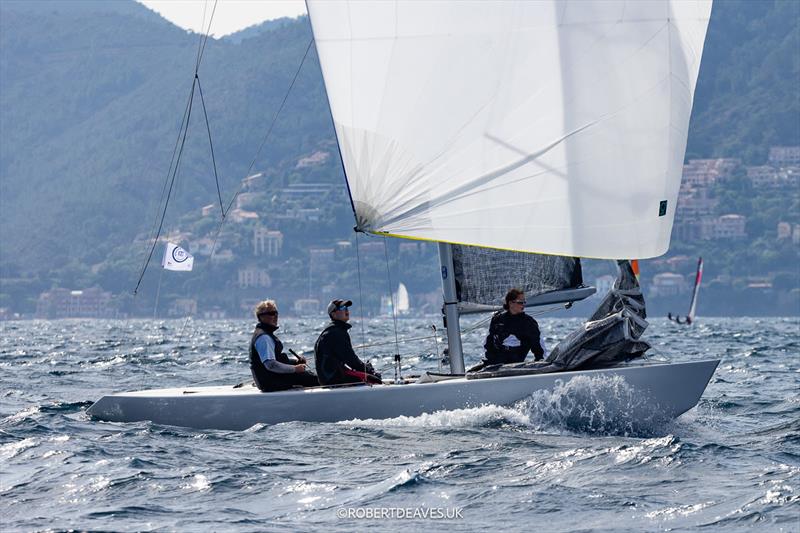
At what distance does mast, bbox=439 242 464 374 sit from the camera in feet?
33.3

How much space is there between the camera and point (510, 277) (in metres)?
10.5

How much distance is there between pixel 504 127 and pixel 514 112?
13cm

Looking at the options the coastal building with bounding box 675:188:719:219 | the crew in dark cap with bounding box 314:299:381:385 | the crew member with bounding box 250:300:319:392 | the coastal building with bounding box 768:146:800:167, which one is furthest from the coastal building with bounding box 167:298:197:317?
the crew in dark cap with bounding box 314:299:381:385

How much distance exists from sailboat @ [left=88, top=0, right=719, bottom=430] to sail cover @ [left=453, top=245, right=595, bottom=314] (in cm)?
22

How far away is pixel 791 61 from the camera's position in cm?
17512

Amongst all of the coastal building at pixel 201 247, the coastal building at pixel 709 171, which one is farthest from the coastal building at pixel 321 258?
the coastal building at pixel 709 171

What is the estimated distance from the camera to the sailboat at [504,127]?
32.6ft

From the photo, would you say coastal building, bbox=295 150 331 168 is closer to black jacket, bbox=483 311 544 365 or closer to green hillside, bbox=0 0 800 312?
green hillside, bbox=0 0 800 312

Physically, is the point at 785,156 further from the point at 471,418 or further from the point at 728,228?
the point at 471,418

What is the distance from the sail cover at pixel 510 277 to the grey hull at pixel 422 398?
3.05 ft

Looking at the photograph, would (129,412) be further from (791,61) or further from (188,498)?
(791,61)

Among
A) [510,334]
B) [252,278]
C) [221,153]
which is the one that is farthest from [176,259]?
[221,153]

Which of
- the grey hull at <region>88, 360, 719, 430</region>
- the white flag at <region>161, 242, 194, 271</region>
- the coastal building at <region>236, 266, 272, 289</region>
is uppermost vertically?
the coastal building at <region>236, 266, 272, 289</region>

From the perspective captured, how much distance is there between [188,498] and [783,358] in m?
14.2
